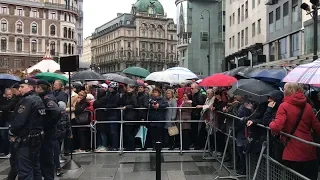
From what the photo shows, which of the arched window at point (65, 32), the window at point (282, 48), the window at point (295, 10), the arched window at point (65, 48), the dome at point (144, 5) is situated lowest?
the window at point (282, 48)

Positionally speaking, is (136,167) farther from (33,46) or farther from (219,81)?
(33,46)

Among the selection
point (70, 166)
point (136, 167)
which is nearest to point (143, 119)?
point (136, 167)

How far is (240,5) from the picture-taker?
49375mm

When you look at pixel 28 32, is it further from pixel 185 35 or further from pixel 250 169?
pixel 250 169

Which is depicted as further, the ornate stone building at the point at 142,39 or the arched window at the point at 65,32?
the ornate stone building at the point at 142,39

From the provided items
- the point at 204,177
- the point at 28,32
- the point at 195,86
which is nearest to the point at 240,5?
the point at 195,86

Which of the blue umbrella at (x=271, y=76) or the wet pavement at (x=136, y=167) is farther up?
the blue umbrella at (x=271, y=76)

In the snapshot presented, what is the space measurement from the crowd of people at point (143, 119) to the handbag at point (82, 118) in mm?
28

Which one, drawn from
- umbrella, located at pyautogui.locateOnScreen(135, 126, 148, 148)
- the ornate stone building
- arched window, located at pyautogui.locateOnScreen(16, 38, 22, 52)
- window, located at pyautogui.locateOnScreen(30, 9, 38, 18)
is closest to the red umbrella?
umbrella, located at pyautogui.locateOnScreen(135, 126, 148, 148)

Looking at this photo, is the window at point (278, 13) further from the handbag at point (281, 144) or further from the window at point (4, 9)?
the window at point (4, 9)

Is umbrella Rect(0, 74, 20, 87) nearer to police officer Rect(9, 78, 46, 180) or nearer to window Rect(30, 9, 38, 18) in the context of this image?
police officer Rect(9, 78, 46, 180)

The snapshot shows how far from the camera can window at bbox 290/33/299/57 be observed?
104 ft

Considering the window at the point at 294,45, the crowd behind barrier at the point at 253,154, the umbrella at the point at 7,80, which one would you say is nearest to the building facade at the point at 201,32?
the window at the point at 294,45

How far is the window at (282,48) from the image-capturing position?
1362 inches
